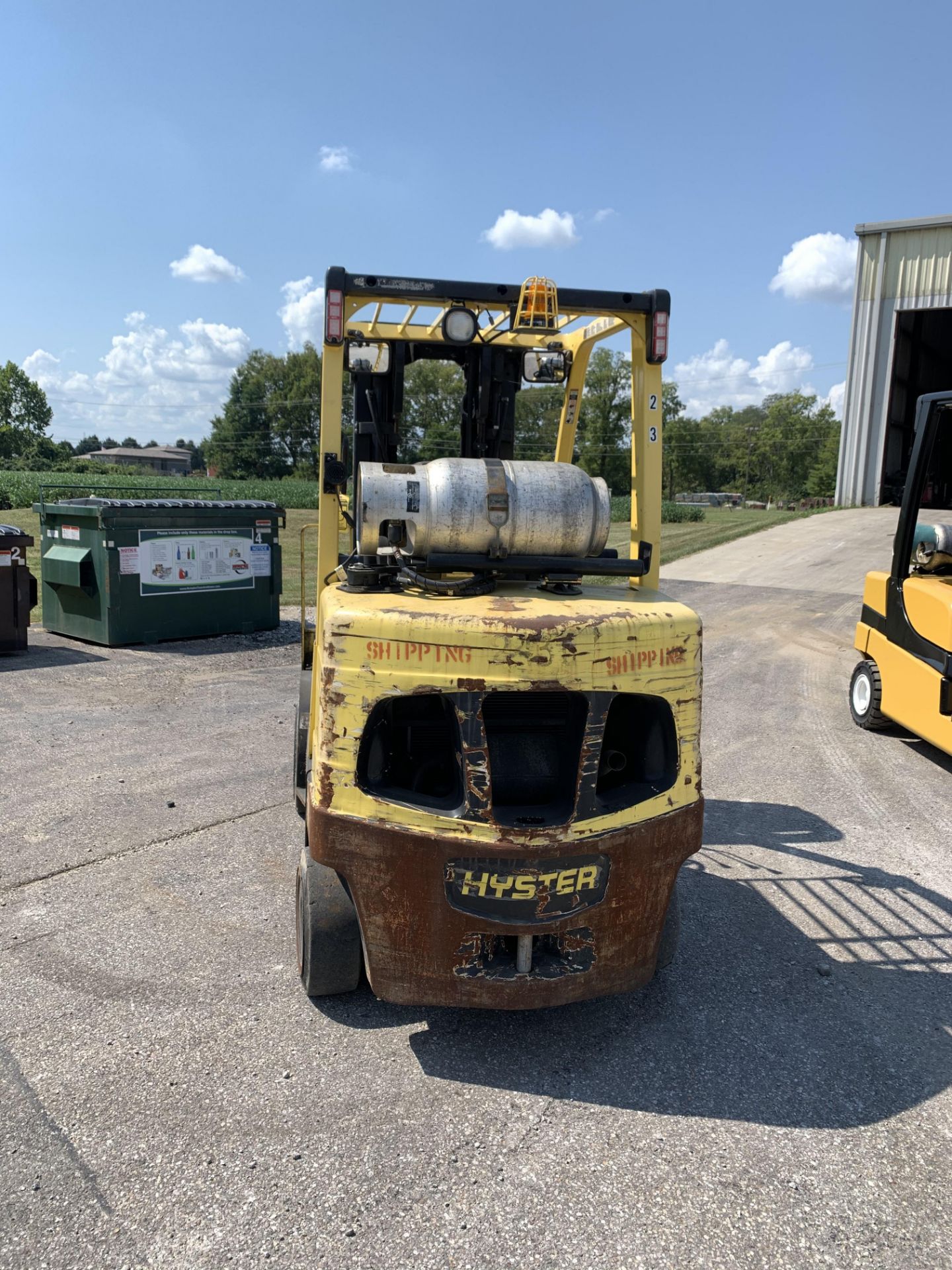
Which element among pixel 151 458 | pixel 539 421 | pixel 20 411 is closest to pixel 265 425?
pixel 20 411

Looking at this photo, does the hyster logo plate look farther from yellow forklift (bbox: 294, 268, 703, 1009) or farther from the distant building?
the distant building

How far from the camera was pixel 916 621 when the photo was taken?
741cm

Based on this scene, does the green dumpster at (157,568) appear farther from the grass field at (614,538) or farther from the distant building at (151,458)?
the distant building at (151,458)

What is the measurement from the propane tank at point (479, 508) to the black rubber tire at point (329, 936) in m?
1.32

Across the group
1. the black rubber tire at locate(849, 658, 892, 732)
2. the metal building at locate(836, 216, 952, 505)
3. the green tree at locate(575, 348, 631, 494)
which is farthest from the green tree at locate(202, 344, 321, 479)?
the black rubber tire at locate(849, 658, 892, 732)

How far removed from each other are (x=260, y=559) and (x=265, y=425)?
3367 inches

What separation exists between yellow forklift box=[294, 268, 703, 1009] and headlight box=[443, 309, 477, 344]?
7.5 inches

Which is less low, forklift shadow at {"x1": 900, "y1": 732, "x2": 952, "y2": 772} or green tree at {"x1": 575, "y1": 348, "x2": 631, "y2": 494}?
green tree at {"x1": 575, "y1": 348, "x2": 631, "y2": 494}

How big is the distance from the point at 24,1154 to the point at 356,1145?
1.02m

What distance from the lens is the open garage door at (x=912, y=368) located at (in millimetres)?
13269

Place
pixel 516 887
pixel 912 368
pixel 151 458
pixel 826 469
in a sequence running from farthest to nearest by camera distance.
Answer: pixel 151 458, pixel 826 469, pixel 912 368, pixel 516 887

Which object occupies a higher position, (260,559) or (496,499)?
(496,499)

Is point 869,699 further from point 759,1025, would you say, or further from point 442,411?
point 759,1025

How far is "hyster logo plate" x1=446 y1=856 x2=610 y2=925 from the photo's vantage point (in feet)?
10.3
